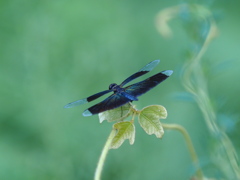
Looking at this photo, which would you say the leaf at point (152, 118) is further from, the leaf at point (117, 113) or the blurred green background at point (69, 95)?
the blurred green background at point (69, 95)

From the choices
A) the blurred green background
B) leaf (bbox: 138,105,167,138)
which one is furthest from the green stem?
the blurred green background

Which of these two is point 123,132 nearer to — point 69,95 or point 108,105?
point 108,105

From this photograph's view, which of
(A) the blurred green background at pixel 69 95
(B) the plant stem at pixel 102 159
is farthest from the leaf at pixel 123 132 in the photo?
(A) the blurred green background at pixel 69 95

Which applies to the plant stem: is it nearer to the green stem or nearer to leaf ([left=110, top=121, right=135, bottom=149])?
leaf ([left=110, top=121, right=135, bottom=149])

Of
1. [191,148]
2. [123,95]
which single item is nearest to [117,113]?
→ [123,95]

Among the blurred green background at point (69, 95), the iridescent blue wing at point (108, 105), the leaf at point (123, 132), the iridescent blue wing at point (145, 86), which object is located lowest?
the leaf at point (123, 132)
